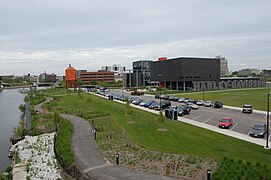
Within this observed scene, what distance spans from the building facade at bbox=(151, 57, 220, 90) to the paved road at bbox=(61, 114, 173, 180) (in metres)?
68.5

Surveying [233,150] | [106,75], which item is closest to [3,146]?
[233,150]

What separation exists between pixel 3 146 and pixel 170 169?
940 inches

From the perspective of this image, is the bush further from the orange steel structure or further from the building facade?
the orange steel structure

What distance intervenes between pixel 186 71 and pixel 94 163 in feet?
252

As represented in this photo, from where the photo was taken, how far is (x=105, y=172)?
53.2ft

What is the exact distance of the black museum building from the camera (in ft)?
298

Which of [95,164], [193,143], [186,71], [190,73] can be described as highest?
[186,71]

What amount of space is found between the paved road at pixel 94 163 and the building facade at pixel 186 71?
225 ft

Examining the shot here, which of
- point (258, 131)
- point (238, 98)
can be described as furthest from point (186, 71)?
point (258, 131)

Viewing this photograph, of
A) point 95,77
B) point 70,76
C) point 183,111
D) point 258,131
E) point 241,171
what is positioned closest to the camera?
point 241,171

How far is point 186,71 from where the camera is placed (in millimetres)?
90750

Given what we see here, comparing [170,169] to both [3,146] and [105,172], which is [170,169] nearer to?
[105,172]

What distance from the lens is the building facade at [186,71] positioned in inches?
3573

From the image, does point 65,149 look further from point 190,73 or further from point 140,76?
point 140,76
